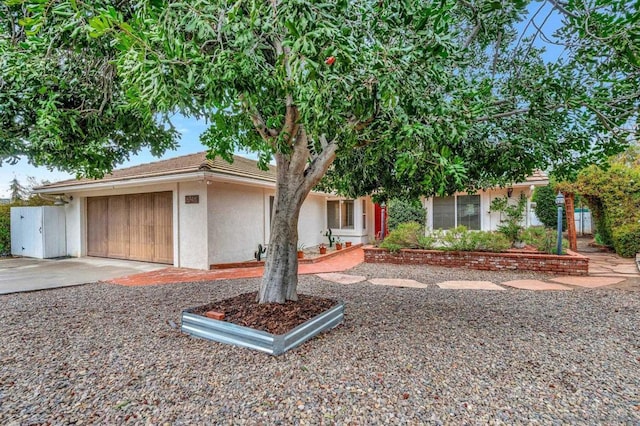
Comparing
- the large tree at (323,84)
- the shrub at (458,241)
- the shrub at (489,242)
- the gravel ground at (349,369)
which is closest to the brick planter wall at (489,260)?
the shrub at (458,241)

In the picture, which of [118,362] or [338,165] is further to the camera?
[338,165]

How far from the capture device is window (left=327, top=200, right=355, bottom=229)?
1593 centimetres

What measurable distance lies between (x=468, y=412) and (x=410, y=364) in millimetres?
889

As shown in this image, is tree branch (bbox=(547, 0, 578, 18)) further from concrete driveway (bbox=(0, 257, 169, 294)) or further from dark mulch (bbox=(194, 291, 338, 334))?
concrete driveway (bbox=(0, 257, 169, 294))

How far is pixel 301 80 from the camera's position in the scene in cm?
279

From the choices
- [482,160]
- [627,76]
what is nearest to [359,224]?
[482,160]

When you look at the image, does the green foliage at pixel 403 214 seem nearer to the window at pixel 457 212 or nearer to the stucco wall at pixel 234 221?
the window at pixel 457 212

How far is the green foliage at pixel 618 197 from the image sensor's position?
11.1 metres

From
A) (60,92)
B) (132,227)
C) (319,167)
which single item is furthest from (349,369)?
(132,227)

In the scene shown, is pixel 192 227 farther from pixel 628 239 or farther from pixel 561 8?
pixel 628 239

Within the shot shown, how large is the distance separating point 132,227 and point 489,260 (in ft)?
40.1

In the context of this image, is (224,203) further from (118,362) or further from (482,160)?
(482,160)

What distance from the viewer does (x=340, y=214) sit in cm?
1609

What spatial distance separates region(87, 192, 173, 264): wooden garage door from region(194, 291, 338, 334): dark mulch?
657 centimetres
